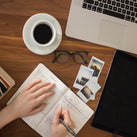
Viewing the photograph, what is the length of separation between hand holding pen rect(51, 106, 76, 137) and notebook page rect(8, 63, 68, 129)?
5cm

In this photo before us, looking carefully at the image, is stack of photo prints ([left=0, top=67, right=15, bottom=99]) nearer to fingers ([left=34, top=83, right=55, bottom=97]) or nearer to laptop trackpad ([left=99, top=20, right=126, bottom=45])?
fingers ([left=34, top=83, right=55, bottom=97])

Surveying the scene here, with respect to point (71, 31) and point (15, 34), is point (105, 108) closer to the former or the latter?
point (71, 31)

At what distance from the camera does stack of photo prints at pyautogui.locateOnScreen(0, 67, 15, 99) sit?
74cm

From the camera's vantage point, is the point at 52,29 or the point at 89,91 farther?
the point at 89,91

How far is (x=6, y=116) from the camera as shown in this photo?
750 millimetres

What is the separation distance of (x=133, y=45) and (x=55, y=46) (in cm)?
42

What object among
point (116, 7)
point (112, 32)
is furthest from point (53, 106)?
point (116, 7)

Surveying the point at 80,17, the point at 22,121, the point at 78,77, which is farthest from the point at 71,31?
the point at 22,121

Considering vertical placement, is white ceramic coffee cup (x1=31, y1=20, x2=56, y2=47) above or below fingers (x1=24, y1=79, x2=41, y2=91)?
above

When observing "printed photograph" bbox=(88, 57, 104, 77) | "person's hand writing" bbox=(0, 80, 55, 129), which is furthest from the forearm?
"printed photograph" bbox=(88, 57, 104, 77)

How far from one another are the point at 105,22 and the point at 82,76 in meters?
0.30

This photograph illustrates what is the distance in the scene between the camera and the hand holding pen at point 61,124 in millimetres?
772

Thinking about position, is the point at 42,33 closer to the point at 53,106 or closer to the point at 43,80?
the point at 43,80

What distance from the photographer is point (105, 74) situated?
34.4 inches
